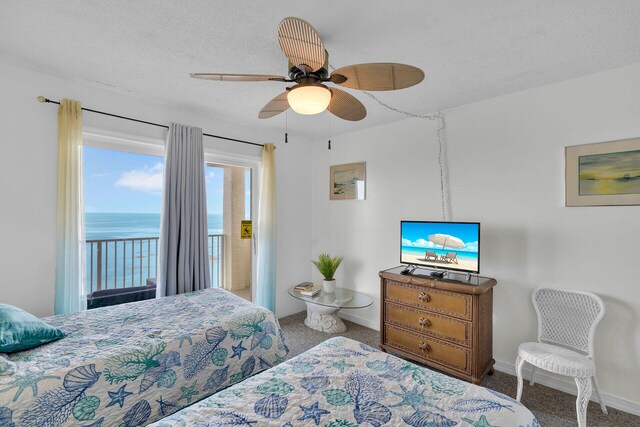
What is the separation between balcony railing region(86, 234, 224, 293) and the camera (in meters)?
3.32

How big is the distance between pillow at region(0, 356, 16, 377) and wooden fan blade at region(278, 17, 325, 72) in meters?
2.05

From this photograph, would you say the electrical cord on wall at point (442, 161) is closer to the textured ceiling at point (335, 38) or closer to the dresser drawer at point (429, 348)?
the textured ceiling at point (335, 38)

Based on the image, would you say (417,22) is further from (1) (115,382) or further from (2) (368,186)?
(1) (115,382)

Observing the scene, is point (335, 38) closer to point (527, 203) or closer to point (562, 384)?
point (527, 203)

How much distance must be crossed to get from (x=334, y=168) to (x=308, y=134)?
1.93ft

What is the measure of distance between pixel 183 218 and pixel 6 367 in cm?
171

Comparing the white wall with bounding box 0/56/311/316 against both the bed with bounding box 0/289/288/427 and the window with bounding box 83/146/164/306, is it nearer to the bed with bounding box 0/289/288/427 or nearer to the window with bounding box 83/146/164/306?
the window with bounding box 83/146/164/306

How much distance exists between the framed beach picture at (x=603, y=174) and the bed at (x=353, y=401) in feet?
6.17

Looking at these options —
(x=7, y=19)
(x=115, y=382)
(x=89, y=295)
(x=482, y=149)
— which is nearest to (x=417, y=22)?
(x=482, y=149)

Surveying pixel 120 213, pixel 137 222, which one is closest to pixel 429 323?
pixel 137 222

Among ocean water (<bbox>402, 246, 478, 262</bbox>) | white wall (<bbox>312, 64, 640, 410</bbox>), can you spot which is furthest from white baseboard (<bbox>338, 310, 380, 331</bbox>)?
ocean water (<bbox>402, 246, 478, 262</bbox>)

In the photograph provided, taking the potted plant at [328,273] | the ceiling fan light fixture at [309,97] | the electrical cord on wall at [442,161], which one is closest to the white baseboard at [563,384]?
the electrical cord on wall at [442,161]

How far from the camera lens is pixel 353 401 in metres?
1.28

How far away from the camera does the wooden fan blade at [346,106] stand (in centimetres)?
190
